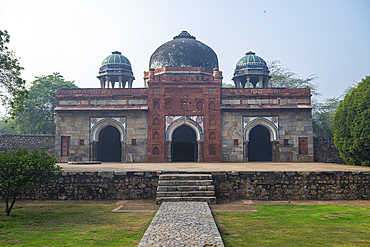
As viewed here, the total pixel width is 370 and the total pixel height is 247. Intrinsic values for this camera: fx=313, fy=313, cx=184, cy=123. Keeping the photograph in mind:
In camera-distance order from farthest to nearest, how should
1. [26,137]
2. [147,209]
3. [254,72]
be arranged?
[254,72]
[26,137]
[147,209]

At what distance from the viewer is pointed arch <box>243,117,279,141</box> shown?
17.2 m

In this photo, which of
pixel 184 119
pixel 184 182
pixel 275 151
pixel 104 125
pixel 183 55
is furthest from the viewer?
pixel 183 55

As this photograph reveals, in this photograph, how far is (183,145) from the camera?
1848cm

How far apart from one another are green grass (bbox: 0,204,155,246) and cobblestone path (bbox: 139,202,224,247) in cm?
31

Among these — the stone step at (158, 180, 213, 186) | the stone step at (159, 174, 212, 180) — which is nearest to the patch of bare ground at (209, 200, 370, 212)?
the stone step at (158, 180, 213, 186)

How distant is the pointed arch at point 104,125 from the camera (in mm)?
17297

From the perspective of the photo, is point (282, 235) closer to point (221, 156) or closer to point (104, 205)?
point (104, 205)

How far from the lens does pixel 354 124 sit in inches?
531

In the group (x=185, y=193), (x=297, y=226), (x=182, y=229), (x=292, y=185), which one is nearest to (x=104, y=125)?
(x=185, y=193)

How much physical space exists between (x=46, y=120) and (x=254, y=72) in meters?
16.3

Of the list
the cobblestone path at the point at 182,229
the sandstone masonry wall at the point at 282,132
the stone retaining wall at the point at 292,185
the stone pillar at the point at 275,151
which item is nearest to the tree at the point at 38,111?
the sandstone masonry wall at the point at 282,132

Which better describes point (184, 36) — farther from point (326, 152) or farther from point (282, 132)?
point (326, 152)

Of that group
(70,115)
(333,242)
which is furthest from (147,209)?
(70,115)

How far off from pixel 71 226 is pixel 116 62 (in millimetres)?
15733
